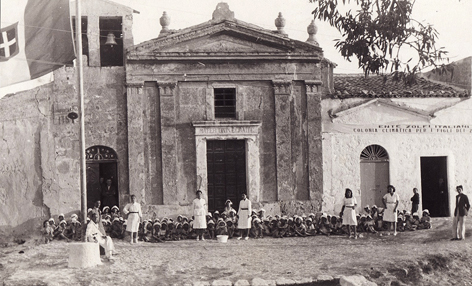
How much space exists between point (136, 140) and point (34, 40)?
625cm

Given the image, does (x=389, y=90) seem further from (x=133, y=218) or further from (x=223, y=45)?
(x=133, y=218)

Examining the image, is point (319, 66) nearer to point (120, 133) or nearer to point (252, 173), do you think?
point (252, 173)

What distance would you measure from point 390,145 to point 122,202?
8.66 m

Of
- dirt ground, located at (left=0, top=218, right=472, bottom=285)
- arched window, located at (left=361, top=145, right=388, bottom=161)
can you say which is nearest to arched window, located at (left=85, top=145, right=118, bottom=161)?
dirt ground, located at (left=0, top=218, right=472, bottom=285)

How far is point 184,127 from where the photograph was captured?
17.8 meters

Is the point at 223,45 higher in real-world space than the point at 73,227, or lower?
higher

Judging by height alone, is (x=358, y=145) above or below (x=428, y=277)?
above

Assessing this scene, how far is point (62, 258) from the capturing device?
42.4ft

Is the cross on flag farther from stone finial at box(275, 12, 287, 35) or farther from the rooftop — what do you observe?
the rooftop

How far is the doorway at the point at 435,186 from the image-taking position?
63.7 feet

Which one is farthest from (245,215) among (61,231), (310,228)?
(61,231)

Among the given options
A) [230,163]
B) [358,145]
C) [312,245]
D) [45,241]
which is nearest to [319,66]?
[358,145]

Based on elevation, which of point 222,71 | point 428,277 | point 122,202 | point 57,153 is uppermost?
point 222,71

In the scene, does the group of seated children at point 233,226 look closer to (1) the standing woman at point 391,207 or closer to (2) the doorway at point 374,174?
(1) the standing woman at point 391,207
